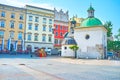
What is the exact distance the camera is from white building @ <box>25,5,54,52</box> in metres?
51.3

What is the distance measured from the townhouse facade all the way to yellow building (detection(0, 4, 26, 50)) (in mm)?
13554

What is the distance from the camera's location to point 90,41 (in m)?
41.5

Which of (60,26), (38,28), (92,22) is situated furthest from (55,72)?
(60,26)

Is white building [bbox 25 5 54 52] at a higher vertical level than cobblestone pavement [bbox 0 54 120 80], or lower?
higher

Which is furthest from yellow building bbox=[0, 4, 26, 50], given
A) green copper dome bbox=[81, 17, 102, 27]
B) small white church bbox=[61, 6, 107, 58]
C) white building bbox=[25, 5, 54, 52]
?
green copper dome bbox=[81, 17, 102, 27]

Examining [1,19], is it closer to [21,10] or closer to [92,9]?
[21,10]

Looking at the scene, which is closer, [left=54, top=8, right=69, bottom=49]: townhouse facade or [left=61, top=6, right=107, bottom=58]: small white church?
[left=61, top=6, right=107, bottom=58]: small white church

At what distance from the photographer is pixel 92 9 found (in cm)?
4712

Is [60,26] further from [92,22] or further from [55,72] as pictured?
[55,72]

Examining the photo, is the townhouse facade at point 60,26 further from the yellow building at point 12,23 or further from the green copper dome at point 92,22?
the green copper dome at point 92,22

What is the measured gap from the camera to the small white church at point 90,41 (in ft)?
131

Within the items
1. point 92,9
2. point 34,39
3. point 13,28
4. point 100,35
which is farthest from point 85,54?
point 13,28

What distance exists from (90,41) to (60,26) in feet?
72.0

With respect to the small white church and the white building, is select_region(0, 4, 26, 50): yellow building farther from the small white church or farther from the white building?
the small white church
